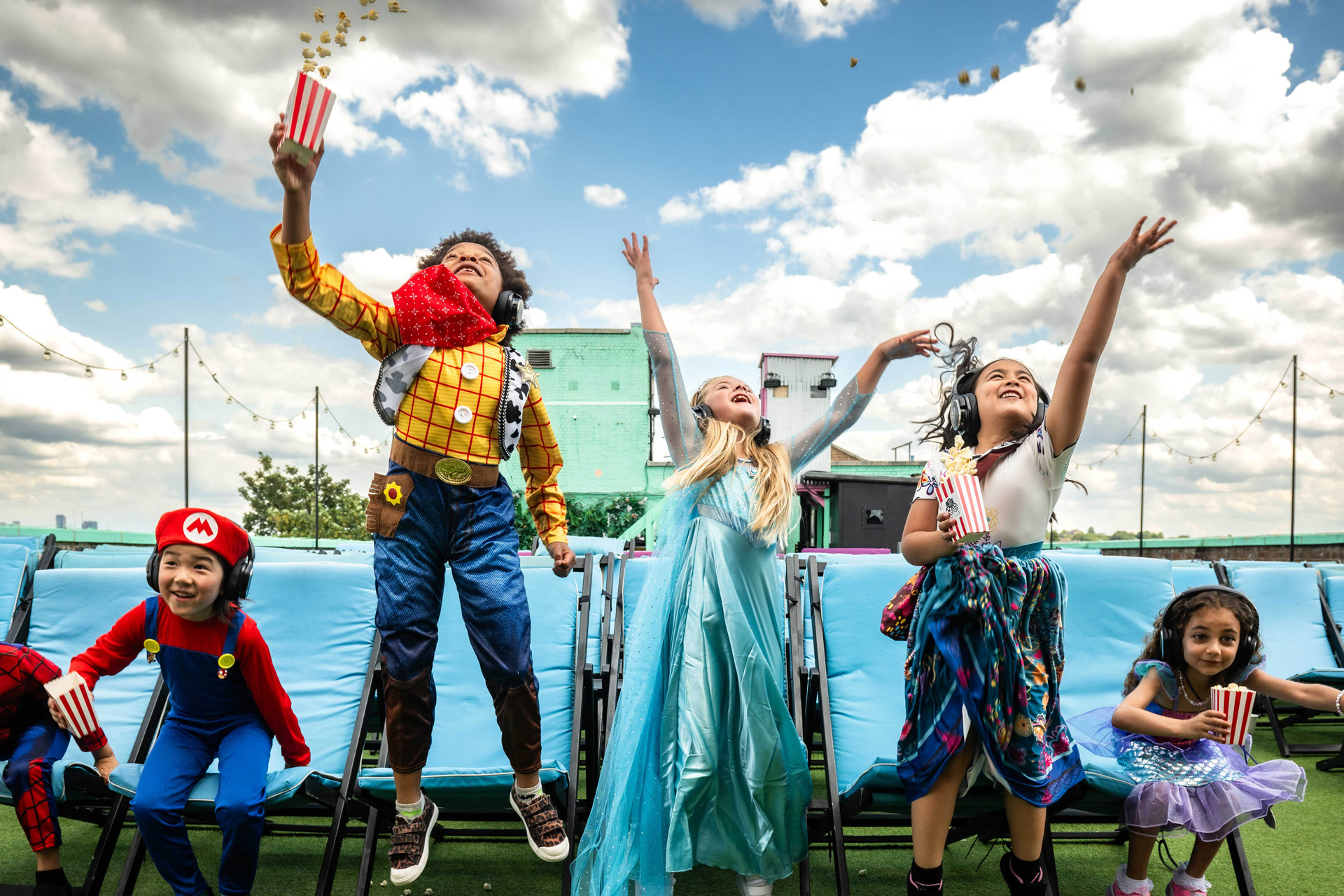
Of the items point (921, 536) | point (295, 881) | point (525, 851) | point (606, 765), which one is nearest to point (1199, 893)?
point (921, 536)

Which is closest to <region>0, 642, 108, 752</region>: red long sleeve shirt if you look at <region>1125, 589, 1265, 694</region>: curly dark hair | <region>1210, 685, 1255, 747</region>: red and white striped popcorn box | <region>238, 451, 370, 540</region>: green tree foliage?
<region>1210, 685, 1255, 747</region>: red and white striped popcorn box

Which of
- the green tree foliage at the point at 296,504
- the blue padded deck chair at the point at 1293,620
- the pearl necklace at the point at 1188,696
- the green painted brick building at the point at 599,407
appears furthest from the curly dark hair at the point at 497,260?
the green tree foliage at the point at 296,504

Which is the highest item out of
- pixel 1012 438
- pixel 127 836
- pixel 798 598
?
pixel 1012 438

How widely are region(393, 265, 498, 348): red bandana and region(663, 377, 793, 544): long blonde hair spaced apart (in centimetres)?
80

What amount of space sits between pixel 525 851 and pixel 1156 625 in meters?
2.44

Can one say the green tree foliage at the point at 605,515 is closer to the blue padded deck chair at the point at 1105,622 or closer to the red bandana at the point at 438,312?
the blue padded deck chair at the point at 1105,622

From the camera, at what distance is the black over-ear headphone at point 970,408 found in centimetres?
224

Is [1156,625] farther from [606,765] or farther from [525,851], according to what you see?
[525,851]

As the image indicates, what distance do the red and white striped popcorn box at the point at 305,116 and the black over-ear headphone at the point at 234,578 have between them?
123 centimetres

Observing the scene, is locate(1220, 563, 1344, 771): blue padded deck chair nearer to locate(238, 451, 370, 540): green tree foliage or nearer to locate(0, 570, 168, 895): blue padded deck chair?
locate(0, 570, 168, 895): blue padded deck chair

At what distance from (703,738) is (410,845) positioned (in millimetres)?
875

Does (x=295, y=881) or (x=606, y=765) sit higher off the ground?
(x=606, y=765)

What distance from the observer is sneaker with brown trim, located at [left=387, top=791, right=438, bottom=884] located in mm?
2096

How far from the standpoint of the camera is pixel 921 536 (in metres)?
2.13
